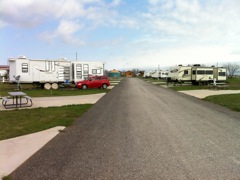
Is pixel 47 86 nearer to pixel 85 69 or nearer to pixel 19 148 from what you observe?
pixel 85 69

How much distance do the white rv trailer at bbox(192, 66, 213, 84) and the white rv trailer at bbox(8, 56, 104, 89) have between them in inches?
574

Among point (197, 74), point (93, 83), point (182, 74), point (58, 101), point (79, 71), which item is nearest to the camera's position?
point (58, 101)

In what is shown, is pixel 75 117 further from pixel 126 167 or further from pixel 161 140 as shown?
pixel 126 167

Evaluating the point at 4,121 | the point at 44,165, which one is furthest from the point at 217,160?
the point at 4,121

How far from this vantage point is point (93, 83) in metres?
28.2

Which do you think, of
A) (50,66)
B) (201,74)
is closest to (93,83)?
(50,66)

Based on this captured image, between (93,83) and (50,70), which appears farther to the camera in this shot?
(93,83)

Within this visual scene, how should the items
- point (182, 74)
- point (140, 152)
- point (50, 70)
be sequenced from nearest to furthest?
point (140, 152) < point (50, 70) < point (182, 74)

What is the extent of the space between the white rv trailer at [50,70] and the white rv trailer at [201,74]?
14567 millimetres

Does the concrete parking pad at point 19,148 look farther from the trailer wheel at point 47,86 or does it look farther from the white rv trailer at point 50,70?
the white rv trailer at point 50,70

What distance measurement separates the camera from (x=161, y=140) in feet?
20.9

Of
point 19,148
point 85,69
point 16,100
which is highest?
point 85,69

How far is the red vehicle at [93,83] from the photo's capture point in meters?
27.6

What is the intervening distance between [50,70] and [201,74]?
21.8m
